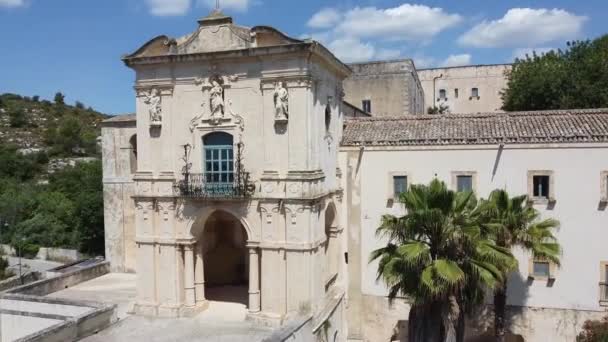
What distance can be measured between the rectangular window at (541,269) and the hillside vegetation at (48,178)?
28775mm

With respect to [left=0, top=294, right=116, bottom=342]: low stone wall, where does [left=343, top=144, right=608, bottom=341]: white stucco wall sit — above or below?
above

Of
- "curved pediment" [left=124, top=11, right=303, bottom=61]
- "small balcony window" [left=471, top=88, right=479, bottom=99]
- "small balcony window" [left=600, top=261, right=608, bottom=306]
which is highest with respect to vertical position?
"small balcony window" [left=471, top=88, right=479, bottom=99]

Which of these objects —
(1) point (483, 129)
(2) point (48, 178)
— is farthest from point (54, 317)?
(2) point (48, 178)

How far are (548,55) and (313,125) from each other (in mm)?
23154

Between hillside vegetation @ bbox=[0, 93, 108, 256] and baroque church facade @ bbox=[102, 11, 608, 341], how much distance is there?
19921 millimetres

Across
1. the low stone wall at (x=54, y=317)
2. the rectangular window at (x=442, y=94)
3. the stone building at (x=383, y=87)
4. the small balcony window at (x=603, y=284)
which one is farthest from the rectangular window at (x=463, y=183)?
the rectangular window at (x=442, y=94)

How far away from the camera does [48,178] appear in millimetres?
61688

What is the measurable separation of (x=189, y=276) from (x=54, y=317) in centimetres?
475

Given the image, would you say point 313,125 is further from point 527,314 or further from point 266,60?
point 527,314

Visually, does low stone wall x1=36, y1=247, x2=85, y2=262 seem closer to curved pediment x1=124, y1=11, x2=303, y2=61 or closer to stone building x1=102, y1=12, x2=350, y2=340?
stone building x1=102, y1=12, x2=350, y2=340

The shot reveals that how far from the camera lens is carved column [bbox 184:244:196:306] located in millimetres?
18562

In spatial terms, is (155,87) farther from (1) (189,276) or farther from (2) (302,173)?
(1) (189,276)

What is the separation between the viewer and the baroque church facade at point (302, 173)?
17.2 meters

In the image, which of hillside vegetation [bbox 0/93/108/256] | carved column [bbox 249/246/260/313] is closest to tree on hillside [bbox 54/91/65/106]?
hillside vegetation [bbox 0/93/108/256]
